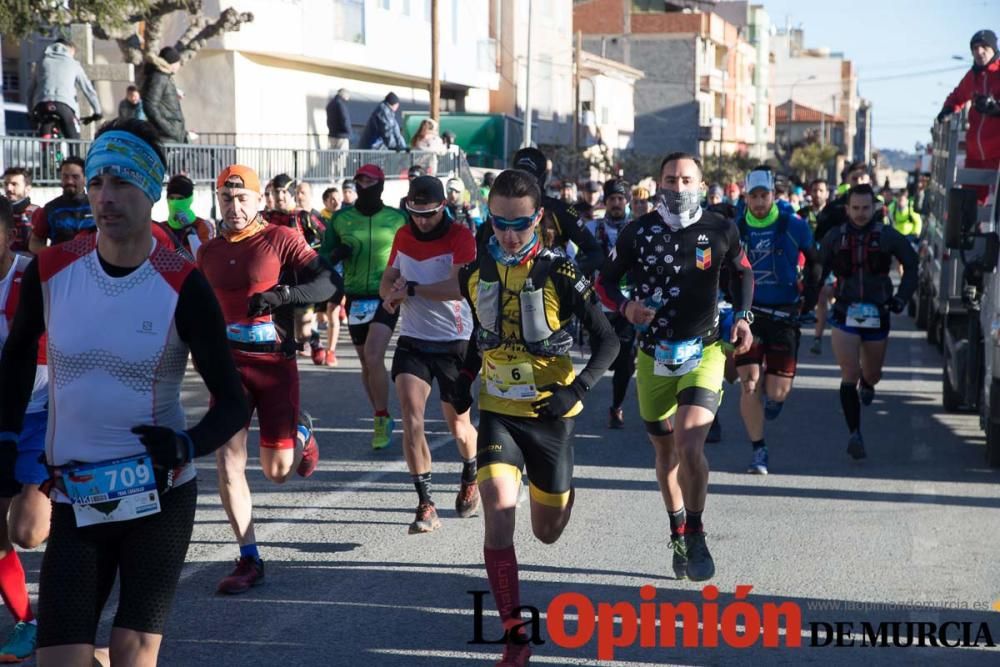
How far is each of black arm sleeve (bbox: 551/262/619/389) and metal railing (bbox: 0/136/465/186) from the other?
10.7 m

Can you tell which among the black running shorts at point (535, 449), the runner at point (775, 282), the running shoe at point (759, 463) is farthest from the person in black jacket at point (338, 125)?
the black running shorts at point (535, 449)

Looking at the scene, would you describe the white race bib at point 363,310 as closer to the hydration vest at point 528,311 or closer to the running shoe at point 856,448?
the running shoe at point 856,448

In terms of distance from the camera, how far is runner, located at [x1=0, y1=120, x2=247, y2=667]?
3914 mm

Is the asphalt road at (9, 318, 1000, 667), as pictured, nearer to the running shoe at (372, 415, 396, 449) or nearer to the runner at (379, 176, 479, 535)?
the running shoe at (372, 415, 396, 449)

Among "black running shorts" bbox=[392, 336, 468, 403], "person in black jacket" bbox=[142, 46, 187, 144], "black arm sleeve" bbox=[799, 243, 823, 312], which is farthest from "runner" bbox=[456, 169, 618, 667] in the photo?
"person in black jacket" bbox=[142, 46, 187, 144]

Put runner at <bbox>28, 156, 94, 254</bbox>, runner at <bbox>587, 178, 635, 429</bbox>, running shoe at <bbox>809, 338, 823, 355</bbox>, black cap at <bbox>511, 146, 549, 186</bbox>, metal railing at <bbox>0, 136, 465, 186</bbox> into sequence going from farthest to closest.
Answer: running shoe at <bbox>809, 338, 823, 355</bbox> < metal railing at <bbox>0, 136, 465, 186</bbox> < runner at <bbox>587, 178, 635, 429</bbox> < runner at <bbox>28, 156, 94, 254</bbox> < black cap at <bbox>511, 146, 549, 186</bbox>

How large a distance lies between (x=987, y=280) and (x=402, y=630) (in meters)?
5.99

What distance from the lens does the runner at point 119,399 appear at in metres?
3.91

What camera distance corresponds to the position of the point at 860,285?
10430 mm

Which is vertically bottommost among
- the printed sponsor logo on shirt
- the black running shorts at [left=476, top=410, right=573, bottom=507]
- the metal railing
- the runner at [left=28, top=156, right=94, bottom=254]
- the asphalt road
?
the asphalt road

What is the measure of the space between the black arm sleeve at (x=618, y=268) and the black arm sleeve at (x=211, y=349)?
3409mm

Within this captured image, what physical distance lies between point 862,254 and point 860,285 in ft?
0.96

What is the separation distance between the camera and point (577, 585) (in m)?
6.82

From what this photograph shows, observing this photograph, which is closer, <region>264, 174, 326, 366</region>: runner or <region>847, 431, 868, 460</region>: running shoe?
<region>847, 431, 868, 460</region>: running shoe
